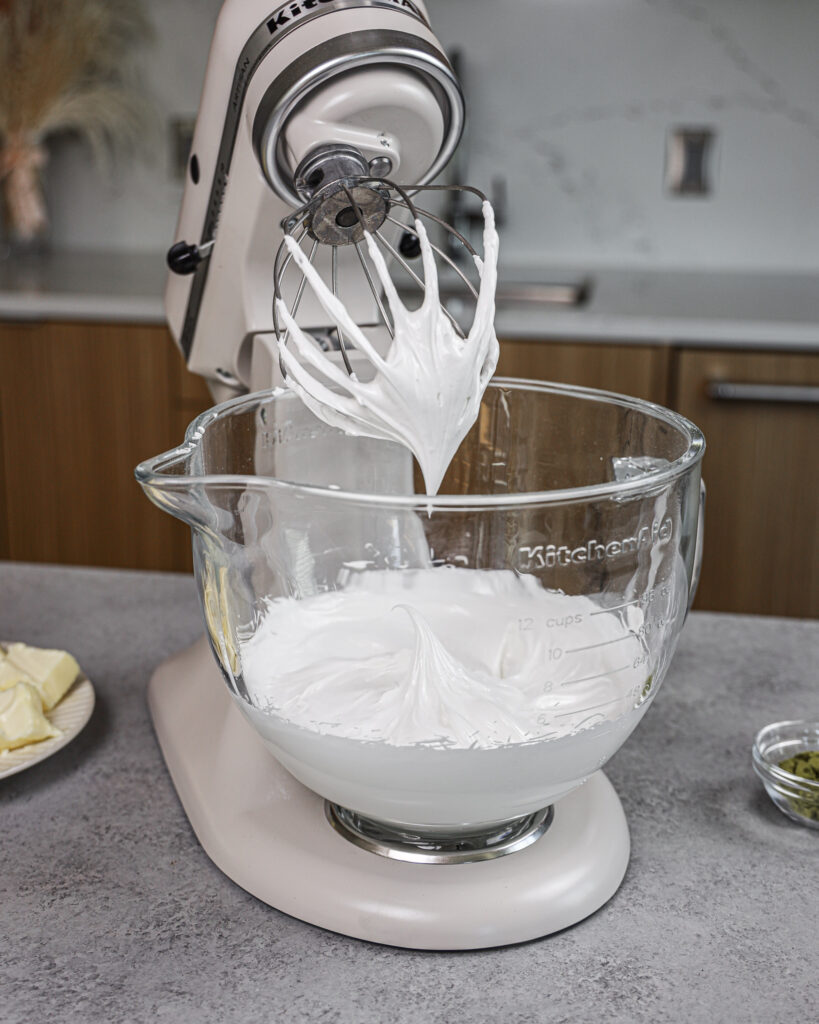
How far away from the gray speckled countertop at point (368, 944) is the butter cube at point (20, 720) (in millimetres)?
25

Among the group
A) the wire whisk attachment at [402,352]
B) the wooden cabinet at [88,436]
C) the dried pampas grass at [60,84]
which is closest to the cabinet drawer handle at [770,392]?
the wooden cabinet at [88,436]

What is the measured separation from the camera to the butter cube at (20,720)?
0.64 meters

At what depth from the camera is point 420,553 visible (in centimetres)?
67

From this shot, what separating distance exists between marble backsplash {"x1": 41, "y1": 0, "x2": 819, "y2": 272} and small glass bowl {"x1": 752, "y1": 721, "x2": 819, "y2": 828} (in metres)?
1.78

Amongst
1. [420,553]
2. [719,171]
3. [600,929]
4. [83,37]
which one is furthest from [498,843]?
[83,37]

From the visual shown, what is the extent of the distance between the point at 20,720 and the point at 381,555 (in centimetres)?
23

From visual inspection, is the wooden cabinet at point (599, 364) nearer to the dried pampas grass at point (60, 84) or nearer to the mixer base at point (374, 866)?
the dried pampas grass at point (60, 84)

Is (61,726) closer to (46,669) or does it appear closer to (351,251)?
(46,669)

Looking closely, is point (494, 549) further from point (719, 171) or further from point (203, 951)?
point (719, 171)

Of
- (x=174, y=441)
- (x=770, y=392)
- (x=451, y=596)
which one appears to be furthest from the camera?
Answer: (x=174, y=441)

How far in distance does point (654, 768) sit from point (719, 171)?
1839 mm

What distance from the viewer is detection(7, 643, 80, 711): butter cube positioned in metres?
0.70

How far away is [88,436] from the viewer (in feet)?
6.82

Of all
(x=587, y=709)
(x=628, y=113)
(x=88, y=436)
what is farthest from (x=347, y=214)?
(x=628, y=113)
